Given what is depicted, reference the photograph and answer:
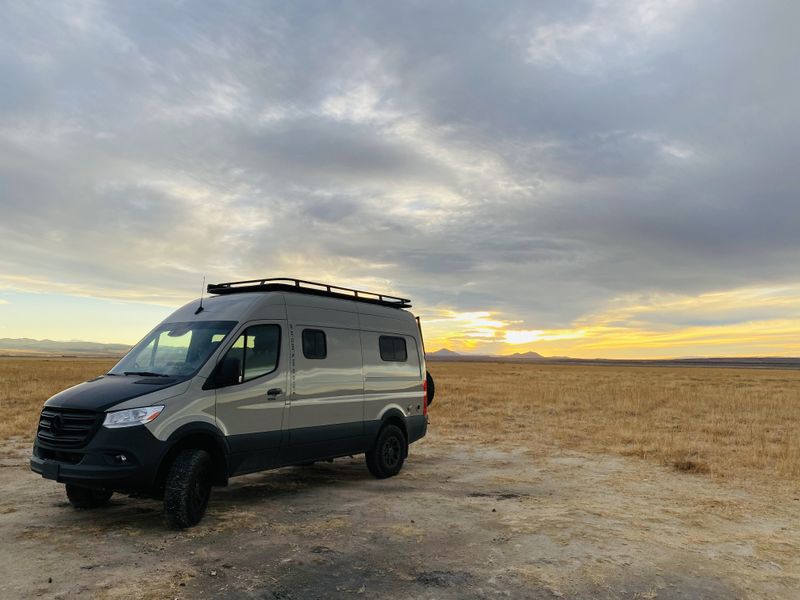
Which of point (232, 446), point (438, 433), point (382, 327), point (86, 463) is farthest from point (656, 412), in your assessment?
point (86, 463)

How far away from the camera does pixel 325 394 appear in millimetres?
8867

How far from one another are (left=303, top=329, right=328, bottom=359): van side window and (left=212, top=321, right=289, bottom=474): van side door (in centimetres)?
43

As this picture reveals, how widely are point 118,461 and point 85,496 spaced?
1.61 metres

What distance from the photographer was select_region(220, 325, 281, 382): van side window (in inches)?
302

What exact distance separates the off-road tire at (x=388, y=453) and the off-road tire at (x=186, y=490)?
11.2 ft

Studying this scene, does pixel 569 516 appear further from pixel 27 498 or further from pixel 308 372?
pixel 27 498

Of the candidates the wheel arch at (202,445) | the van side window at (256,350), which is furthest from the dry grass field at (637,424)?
the wheel arch at (202,445)

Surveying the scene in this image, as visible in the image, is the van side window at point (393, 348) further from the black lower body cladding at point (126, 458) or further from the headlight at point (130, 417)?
the headlight at point (130, 417)

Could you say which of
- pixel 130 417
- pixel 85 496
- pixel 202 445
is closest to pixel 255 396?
pixel 202 445

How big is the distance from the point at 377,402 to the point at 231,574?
493 centimetres

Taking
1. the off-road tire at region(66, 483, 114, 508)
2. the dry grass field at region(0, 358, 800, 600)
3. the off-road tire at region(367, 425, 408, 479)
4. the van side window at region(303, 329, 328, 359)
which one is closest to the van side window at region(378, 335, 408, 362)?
the off-road tire at region(367, 425, 408, 479)

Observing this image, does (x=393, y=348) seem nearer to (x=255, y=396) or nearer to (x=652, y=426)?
(x=255, y=396)

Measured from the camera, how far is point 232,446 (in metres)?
7.31

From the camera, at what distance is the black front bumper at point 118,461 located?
634 centimetres
